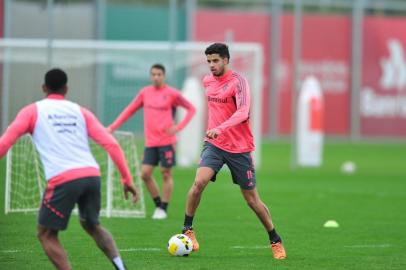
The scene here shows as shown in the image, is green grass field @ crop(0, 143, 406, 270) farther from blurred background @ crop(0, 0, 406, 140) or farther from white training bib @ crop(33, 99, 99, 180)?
blurred background @ crop(0, 0, 406, 140)

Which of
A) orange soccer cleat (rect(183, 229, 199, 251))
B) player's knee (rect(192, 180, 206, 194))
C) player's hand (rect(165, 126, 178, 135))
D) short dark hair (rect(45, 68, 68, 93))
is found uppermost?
player's hand (rect(165, 126, 178, 135))

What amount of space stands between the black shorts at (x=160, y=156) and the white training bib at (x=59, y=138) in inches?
271

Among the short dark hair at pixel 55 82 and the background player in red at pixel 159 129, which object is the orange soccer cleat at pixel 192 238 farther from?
the background player in red at pixel 159 129

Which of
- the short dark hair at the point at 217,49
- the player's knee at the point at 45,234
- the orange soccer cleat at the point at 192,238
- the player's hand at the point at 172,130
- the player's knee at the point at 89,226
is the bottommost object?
the orange soccer cleat at the point at 192,238

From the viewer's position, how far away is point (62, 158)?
28.2 feet

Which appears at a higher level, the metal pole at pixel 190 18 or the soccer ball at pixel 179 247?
the metal pole at pixel 190 18

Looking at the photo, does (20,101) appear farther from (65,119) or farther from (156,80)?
(65,119)

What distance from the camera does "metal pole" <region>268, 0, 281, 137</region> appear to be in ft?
131

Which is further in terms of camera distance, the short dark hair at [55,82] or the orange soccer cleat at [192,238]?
the orange soccer cleat at [192,238]

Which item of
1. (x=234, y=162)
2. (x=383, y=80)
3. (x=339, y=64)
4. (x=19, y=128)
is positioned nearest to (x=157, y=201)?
(x=234, y=162)

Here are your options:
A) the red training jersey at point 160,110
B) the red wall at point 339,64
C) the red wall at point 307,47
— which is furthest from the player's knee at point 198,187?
the red wall at point 339,64

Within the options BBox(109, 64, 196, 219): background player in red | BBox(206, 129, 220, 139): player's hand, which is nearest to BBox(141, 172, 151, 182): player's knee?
BBox(109, 64, 196, 219): background player in red

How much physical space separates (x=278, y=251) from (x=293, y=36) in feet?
99.8

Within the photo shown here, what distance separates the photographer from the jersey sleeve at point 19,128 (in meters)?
8.47
